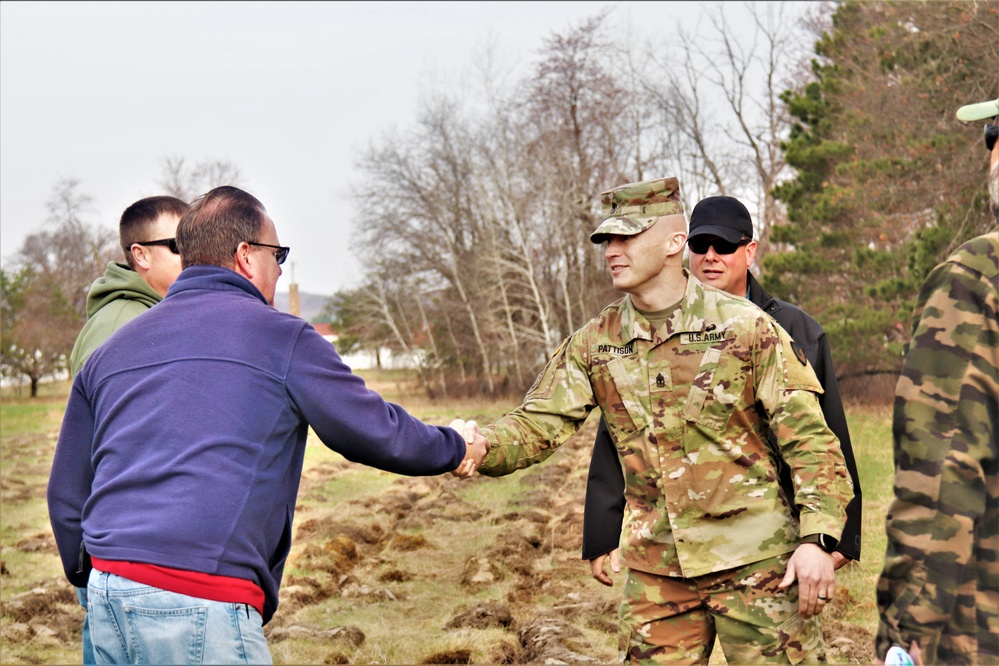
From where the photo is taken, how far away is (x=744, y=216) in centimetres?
518

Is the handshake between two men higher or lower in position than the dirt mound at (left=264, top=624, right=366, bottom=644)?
higher

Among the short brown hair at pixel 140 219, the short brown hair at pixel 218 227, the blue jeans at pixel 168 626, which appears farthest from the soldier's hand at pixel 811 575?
the short brown hair at pixel 140 219

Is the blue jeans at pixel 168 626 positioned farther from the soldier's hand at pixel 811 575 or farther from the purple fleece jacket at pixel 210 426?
the soldier's hand at pixel 811 575

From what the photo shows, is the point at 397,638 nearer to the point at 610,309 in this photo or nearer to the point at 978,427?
the point at 610,309

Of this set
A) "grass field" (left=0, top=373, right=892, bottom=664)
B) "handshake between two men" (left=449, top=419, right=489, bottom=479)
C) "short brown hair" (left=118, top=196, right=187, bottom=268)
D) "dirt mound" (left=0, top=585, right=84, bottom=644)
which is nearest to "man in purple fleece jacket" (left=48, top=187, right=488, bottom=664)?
"handshake between two men" (left=449, top=419, right=489, bottom=479)

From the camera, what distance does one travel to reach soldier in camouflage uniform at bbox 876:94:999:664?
8.59 feet

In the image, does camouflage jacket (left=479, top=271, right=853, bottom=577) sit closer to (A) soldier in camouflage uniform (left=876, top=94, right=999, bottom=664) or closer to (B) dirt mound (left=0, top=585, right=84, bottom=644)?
(A) soldier in camouflage uniform (left=876, top=94, right=999, bottom=664)

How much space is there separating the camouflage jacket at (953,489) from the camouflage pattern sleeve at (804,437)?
1.08 meters

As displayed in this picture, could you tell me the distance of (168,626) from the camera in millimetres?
2879

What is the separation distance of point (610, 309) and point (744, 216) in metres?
1.16

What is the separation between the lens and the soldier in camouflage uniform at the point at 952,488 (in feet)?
8.59

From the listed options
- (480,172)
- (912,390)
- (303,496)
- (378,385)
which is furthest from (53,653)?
(378,385)

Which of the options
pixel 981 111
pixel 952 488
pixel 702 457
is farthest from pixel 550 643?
pixel 981 111

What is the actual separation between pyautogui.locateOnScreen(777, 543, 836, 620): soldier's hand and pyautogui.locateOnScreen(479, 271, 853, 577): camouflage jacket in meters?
0.08
